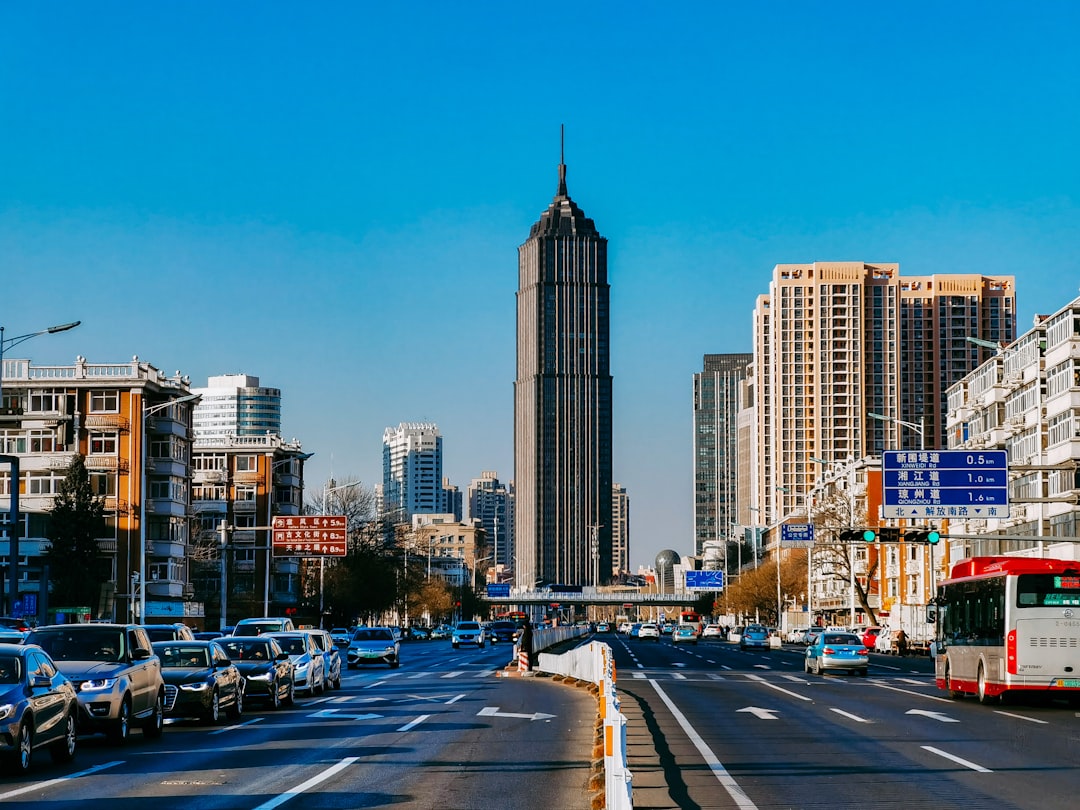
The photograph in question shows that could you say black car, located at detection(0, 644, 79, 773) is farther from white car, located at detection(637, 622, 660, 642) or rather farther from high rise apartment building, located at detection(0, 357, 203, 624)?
white car, located at detection(637, 622, 660, 642)

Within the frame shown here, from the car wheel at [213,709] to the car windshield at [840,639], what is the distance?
29.2 metres

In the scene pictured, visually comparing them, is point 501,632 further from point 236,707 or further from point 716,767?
point 716,767

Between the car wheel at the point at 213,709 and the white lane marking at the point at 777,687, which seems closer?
the car wheel at the point at 213,709

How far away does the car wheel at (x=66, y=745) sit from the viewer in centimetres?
1870

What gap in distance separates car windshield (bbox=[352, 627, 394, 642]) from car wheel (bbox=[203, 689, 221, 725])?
1244 inches

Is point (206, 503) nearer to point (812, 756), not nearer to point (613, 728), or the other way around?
point (812, 756)

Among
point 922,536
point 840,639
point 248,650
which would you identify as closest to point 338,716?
point 248,650

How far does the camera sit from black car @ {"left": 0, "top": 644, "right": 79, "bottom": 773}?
663 inches

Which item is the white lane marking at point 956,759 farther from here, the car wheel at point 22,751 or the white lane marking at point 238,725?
the car wheel at point 22,751

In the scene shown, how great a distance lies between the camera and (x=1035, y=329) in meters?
86.5

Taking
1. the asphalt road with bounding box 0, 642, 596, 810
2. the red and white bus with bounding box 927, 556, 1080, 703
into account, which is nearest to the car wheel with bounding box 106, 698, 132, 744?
the asphalt road with bounding box 0, 642, 596, 810

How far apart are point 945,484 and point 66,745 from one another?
34784 millimetres

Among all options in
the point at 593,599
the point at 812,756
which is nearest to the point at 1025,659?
the point at 812,756

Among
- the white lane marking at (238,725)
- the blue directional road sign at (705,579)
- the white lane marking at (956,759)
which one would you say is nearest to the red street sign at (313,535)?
the white lane marking at (238,725)
